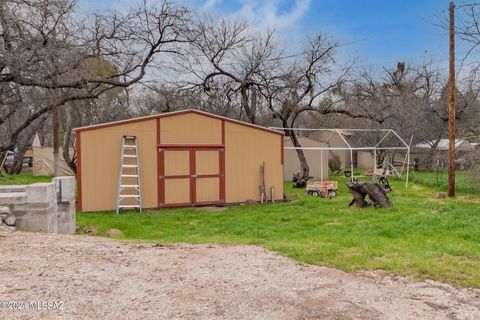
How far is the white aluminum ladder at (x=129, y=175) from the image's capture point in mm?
11406

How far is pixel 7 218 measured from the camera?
6703 mm

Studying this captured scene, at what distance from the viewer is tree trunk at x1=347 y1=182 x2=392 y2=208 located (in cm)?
1092

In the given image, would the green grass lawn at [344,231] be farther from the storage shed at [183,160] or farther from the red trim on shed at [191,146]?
the red trim on shed at [191,146]

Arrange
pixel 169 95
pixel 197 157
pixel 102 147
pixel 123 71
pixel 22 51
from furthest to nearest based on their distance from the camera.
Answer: pixel 169 95 → pixel 123 71 → pixel 197 157 → pixel 102 147 → pixel 22 51

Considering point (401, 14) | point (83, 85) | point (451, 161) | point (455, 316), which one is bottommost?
point (455, 316)

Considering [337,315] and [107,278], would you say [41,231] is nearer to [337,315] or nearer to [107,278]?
[107,278]

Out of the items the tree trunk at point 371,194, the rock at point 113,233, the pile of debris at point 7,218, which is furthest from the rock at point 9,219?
the tree trunk at point 371,194

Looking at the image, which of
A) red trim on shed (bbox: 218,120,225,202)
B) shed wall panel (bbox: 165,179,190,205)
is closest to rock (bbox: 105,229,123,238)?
shed wall panel (bbox: 165,179,190,205)

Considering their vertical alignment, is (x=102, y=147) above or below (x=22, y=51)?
below

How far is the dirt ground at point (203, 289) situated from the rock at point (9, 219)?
1481mm

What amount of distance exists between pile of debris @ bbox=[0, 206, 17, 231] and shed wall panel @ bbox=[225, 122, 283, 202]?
6938 mm

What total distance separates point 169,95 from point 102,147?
6.89 meters

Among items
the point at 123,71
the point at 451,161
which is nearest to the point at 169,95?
the point at 123,71

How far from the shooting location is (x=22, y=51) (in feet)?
30.1
